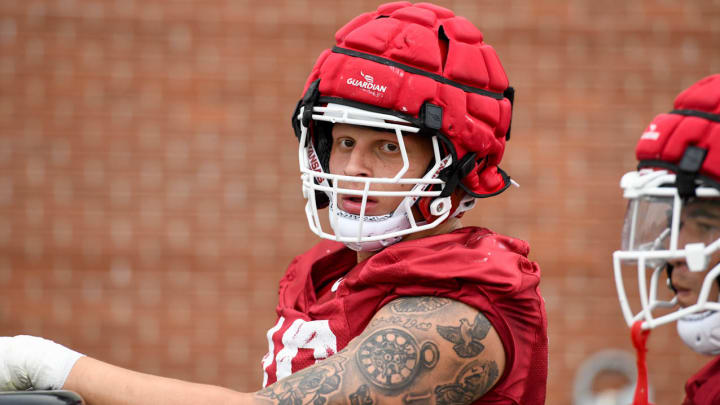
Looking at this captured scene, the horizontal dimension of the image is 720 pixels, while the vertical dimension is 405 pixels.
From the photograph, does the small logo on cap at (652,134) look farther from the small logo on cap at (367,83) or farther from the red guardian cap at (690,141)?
the small logo on cap at (367,83)

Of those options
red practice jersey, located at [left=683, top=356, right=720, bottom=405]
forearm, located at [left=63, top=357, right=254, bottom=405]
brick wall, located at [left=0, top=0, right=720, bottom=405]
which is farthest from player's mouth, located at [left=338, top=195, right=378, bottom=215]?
brick wall, located at [left=0, top=0, right=720, bottom=405]

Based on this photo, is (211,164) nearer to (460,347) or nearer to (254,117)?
(254,117)

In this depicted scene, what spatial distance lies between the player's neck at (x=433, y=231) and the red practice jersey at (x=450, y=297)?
0.33ft

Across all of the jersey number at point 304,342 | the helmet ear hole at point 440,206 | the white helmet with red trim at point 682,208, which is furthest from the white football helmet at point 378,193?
the white helmet with red trim at point 682,208

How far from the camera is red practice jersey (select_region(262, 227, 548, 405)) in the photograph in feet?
7.80

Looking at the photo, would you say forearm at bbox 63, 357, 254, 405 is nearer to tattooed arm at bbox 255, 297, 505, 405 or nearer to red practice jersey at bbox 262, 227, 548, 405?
tattooed arm at bbox 255, 297, 505, 405

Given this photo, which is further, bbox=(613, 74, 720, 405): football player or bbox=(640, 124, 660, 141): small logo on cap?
bbox=(640, 124, 660, 141): small logo on cap

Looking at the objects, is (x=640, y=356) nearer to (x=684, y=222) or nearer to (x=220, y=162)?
(x=684, y=222)

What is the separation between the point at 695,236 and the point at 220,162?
384 centimetres

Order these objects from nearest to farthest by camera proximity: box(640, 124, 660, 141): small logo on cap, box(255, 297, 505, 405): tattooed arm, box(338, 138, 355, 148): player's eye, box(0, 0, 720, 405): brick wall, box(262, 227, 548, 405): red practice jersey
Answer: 1. box(255, 297, 505, 405): tattooed arm
2. box(262, 227, 548, 405): red practice jersey
3. box(640, 124, 660, 141): small logo on cap
4. box(338, 138, 355, 148): player's eye
5. box(0, 0, 720, 405): brick wall

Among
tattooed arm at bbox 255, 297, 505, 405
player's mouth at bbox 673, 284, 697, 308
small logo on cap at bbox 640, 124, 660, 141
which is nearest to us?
tattooed arm at bbox 255, 297, 505, 405

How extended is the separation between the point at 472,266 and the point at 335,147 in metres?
0.62

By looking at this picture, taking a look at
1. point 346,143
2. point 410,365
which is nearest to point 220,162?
point 346,143

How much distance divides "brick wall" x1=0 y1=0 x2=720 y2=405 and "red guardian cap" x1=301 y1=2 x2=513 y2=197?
3127 millimetres
